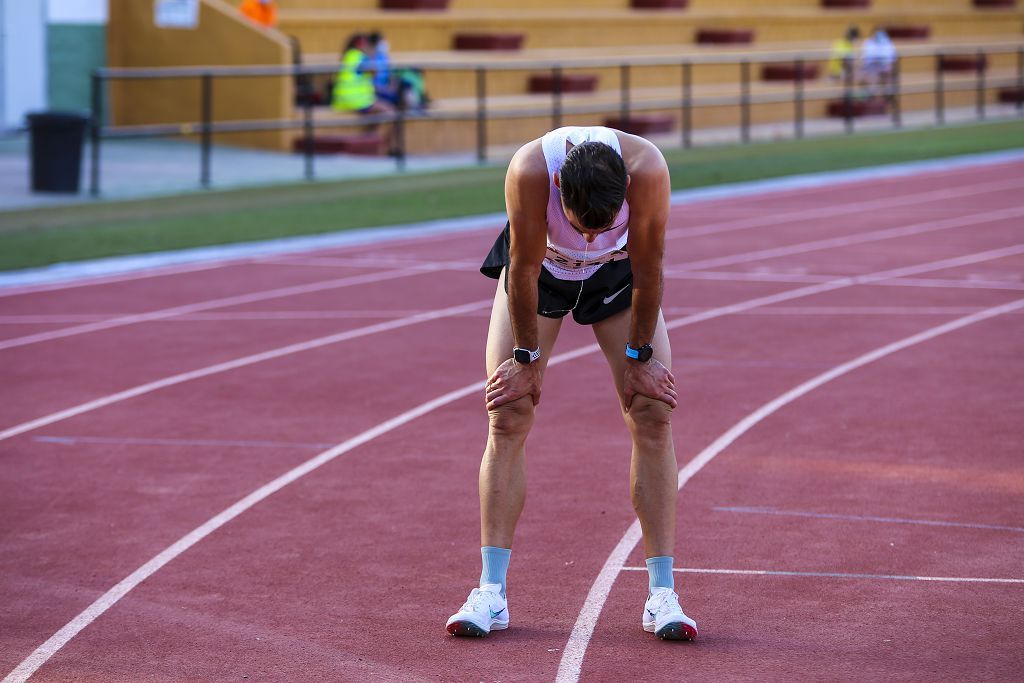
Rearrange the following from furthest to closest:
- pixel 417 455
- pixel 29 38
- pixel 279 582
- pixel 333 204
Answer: pixel 29 38 < pixel 333 204 < pixel 417 455 < pixel 279 582

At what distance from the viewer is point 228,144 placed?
24828 millimetres

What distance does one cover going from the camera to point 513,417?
16.6 feet

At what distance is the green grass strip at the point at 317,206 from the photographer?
587 inches

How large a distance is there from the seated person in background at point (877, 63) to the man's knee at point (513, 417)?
93.2 ft

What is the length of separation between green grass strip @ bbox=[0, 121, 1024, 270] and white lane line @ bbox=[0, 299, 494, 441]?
12.9 ft

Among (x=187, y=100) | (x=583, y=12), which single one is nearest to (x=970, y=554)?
(x=187, y=100)

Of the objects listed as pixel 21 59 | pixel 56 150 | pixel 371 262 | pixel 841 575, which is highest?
pixel 21 59

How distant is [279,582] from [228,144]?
65.3 ft

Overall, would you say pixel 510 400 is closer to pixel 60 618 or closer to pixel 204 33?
pixel 60 618

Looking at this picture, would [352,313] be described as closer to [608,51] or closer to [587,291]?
[587,291]

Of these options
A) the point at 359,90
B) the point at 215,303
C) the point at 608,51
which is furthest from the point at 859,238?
the point at 608,51

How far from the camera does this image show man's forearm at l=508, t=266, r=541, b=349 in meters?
4.85

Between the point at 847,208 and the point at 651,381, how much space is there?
13.7 meters

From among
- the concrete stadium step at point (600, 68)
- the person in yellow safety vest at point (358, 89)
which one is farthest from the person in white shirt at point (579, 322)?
the person in yellow safety vest at point (358, 89)
